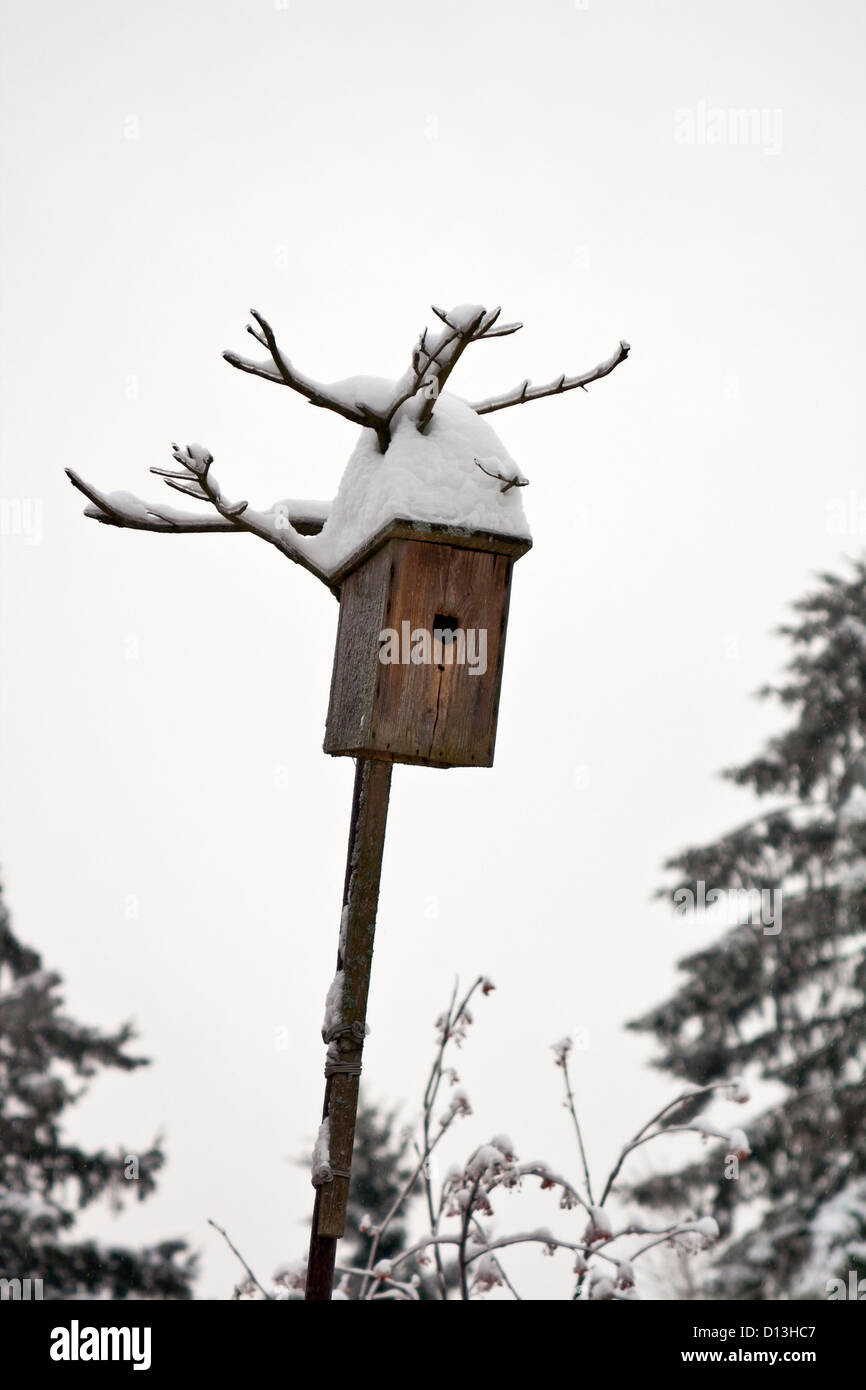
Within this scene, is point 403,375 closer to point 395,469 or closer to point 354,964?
point 395,469

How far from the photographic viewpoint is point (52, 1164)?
12125 millimetres

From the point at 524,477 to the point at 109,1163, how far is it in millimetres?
11271

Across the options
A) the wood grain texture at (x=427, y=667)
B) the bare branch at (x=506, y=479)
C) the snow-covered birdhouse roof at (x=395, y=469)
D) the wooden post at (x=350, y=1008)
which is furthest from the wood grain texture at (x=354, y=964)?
the bare branch at (x=506, y=479)

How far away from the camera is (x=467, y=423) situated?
9.99ft

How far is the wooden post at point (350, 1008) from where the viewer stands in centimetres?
278

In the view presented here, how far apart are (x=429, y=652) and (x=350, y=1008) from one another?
0.91 metres

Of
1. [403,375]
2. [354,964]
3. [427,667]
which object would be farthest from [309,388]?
[354,964]

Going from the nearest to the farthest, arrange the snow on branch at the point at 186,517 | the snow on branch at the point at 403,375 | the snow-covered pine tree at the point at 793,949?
the snow on branch at the point at 403,375 < the snow on branch at the point at 186,517 < the snow-covered pine tree at the point at 793,949

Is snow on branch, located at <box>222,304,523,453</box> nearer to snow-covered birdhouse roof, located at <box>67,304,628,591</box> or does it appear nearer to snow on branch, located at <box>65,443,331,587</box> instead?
snow-covered birdhouse roof, located at <box>67,304,628,591</box>

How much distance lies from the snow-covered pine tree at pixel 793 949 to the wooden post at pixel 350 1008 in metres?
8.48

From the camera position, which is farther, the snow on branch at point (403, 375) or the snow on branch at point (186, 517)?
the snow on branch at point (186, 517)

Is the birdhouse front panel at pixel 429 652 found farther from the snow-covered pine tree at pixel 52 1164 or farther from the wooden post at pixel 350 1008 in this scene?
the snow-covered pine tree at pixel 52 1164

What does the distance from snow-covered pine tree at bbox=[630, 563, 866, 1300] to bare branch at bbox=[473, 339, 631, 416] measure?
8739mm

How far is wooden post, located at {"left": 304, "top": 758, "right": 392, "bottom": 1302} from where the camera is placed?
2.78m
